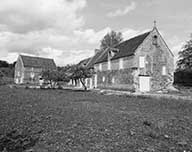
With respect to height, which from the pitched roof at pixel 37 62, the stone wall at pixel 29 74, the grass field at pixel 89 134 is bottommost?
the grass field at pixel 89 134

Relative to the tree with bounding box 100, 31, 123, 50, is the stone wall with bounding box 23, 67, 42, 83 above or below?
below

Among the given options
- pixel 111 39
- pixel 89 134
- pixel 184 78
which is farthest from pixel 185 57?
pixel 89 134

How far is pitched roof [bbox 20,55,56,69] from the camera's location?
55.9 metres

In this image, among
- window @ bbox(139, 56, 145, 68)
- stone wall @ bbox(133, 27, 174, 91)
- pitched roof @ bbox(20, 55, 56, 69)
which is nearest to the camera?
window @ bbox(139, 56, 145, 68)

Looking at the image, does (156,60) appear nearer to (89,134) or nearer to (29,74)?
(89,134)

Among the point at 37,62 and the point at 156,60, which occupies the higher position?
the point at 37,62

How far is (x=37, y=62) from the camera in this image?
5894 centimetres

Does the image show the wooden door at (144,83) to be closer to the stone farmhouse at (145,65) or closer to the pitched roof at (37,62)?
the stone farmhouse at (145,65)

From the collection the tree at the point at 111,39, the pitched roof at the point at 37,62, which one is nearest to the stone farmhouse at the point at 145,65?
the tree at the point at 111,39

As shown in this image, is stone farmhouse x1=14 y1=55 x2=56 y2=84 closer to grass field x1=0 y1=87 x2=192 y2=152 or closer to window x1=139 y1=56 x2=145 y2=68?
window x1=139 y1=56 x2=145 y2=68

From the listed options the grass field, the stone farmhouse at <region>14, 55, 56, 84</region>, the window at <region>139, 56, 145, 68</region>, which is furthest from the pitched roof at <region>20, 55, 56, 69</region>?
the grass field

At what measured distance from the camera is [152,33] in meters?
23.3

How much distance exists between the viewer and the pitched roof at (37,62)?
5587 cm

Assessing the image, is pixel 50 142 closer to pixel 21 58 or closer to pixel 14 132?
pixel 14 132
